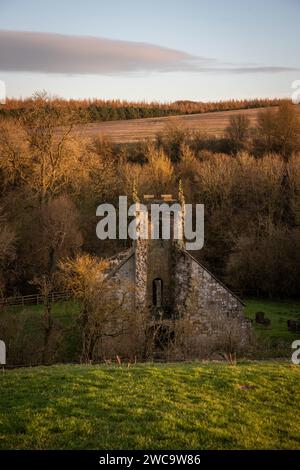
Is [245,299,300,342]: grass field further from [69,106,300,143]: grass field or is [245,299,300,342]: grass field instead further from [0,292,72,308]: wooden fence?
[69,106,300,143]: grass field

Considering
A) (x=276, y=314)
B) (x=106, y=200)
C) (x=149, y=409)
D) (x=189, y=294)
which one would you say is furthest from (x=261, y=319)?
(x=149, y=409)

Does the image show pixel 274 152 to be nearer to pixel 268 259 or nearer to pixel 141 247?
pixel 268 259

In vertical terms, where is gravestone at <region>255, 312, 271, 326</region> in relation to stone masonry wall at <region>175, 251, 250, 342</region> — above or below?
below

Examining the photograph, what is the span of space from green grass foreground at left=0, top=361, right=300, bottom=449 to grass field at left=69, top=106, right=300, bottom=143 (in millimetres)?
60067

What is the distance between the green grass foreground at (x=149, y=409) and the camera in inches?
418

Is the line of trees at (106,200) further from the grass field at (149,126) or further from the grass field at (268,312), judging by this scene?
the grass field at (149,126)

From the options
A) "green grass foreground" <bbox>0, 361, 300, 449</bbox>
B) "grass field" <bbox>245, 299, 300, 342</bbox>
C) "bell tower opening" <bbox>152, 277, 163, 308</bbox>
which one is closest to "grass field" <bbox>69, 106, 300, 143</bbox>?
"grass field" <bbox>245, 299, 300, 342</bbox>

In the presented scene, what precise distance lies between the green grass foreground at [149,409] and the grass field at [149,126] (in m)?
60.1

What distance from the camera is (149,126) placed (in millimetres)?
87875

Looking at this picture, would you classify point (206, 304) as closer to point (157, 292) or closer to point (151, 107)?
point (157, 292)

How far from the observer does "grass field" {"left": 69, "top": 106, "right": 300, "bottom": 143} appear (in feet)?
254

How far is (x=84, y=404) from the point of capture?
1243 cm

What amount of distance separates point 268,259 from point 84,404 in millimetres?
35111

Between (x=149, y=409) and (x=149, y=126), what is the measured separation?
79.0m
